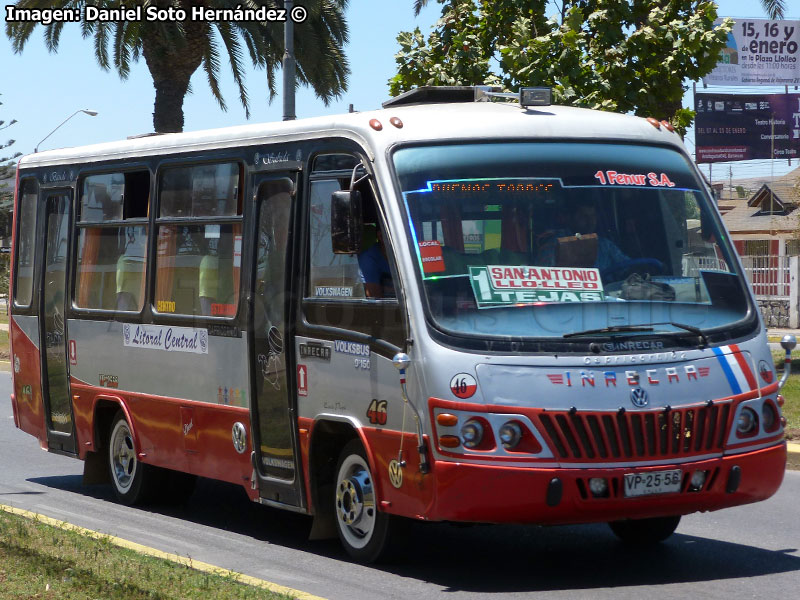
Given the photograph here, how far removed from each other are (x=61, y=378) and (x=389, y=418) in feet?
16.7

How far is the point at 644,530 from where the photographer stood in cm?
874

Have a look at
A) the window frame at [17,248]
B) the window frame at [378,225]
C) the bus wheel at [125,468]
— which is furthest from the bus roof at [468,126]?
the window frame at [17,248]

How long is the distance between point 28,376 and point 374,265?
569cm

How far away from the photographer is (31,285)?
489 inches

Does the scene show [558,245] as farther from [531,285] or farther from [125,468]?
[125,468]

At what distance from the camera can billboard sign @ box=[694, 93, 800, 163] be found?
6038 centimetres

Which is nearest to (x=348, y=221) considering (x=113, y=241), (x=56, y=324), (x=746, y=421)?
(x=746, y=421)

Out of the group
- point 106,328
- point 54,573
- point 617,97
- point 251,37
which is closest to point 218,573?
point 54,573

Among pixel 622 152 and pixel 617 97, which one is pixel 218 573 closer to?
pixel 622 152

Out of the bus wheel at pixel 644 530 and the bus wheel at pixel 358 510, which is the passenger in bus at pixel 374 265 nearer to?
the bus wheel at pixel 358 510

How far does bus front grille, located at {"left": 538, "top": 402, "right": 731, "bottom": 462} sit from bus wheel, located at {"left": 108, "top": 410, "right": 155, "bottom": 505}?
4730mm

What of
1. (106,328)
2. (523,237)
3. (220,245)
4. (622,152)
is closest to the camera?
(523,237)

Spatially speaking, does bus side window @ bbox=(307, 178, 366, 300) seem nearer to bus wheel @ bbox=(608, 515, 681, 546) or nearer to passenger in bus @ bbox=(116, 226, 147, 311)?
bus wheel @ bbox=(608, 515, 681, 546)

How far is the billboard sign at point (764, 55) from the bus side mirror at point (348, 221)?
185 ft
